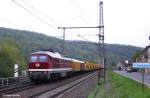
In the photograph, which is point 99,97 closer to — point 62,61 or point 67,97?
point 67,97

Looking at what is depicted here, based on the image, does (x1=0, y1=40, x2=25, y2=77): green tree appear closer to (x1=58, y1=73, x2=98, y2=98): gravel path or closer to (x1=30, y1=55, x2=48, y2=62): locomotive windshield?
(x1=30, y1=55, x2=48, y2=62): locomotive windshield

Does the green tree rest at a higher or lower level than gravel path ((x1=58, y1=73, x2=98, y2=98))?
higher

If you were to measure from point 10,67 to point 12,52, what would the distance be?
1644cm

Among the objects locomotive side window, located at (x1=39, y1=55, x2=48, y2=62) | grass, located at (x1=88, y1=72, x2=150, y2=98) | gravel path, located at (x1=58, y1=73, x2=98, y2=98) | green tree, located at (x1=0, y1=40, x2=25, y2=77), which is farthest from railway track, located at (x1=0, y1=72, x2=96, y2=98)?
green tree, located at (x1=0, y1=40, x2=25, y2=77)

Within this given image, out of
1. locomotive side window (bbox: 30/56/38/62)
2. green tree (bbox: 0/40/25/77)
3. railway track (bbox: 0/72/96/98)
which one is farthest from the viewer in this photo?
green tree (bbox: 0/40/25/77)

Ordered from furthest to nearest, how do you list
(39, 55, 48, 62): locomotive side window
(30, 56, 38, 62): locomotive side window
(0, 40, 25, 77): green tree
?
(0, 40, 25, 77): green tree → (30, 56, 38, 62): locomotive side window → (39, 55, 48, 62): locomotive side window

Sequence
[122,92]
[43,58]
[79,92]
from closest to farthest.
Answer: [122,92], [79,92], [43,58]

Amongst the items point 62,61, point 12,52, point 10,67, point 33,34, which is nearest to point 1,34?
point 33,34

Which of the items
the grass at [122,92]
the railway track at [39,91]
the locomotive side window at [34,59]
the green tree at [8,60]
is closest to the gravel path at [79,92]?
the grass at [122,92]

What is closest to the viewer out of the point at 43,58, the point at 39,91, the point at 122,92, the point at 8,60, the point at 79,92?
the point at 122,92

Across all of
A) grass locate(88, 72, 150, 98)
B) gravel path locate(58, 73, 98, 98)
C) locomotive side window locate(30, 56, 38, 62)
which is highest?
locomotive side window locate(30, 56, 38, 62)

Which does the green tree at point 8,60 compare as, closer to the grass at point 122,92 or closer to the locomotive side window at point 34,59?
the locomotive side window at point 34,59

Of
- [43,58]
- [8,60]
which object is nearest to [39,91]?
[43,58]

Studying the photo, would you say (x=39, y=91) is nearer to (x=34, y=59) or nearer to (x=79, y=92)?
(x=79, y=92)
